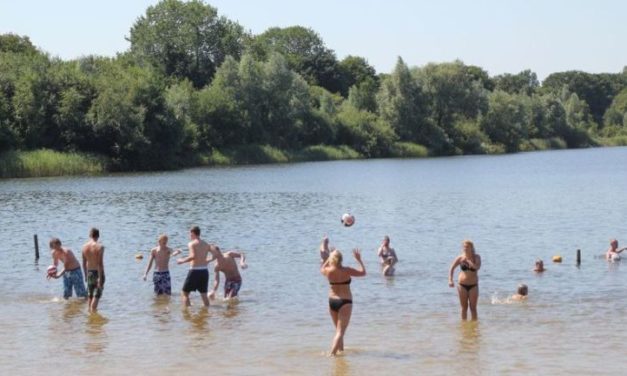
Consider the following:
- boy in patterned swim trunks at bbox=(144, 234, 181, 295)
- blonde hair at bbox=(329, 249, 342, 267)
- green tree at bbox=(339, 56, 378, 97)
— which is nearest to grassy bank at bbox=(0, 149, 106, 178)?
boy in patterned swim trunks at bbox=(144, 234, 181, 295)

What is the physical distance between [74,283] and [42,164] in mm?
52214

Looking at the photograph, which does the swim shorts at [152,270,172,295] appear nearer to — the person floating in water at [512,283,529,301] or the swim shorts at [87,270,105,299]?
the swim shorts at [87,270,105,299]

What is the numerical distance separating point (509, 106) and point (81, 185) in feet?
244

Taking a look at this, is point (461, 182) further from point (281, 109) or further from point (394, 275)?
point (394, 275)

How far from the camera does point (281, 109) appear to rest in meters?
103

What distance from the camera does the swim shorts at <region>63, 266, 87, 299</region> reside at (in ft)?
79.0

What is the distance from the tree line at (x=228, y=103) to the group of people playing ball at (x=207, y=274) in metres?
54.5

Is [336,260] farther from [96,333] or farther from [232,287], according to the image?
[232,287]

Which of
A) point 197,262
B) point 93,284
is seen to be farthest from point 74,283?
point 197,262

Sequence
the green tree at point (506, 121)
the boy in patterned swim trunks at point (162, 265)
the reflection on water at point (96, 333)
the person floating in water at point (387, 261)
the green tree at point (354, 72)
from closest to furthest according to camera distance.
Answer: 1. the reflection on water at point (96, 333)
2. the boy in patterned swim trunks at point (162, 265)
3. the person floating in water at point (387, 261)
4. the green tree at point (506, 121)
5. the green tree at point (354, 72)

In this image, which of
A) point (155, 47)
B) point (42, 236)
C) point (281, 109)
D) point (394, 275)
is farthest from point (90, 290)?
point (155, 47)

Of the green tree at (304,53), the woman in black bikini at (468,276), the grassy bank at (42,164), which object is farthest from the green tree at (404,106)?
the woman in black bikini at (468,276)

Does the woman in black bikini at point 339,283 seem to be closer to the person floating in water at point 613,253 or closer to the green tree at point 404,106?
the person floating in water at point 613,253

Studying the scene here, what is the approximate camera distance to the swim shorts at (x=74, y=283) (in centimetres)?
2408
